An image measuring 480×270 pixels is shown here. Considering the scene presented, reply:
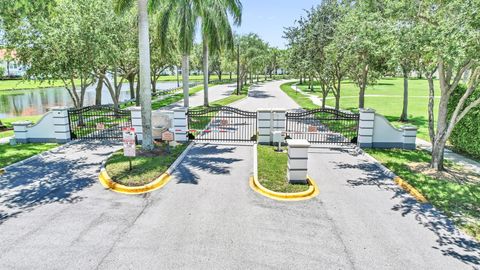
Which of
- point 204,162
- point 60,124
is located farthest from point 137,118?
point 204,162

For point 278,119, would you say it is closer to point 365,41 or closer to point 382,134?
point 382,134

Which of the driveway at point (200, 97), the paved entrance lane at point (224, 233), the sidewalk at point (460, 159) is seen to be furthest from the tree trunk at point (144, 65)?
the driveway at point (200, 97)

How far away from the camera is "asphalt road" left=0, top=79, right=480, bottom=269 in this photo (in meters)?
6.22

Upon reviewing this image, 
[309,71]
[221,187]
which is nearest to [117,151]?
[221,187]

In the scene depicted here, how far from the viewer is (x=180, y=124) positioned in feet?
51.3

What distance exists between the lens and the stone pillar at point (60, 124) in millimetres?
15672

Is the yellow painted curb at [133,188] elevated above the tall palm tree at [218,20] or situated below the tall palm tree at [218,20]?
below

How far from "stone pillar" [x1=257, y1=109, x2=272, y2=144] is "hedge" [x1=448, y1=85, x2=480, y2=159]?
847 cm

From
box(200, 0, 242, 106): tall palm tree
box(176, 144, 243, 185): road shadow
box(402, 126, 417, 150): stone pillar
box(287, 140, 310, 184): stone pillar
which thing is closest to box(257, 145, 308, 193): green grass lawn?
box(287, 140, 310, 184): stone pillar

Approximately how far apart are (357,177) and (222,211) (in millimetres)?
5421

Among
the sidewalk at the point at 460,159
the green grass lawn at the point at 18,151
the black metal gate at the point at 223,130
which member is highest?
the black metal gate at the point at 223,130

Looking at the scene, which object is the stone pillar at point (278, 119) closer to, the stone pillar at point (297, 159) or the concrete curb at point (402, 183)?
the concrete curb at point (402, 183)

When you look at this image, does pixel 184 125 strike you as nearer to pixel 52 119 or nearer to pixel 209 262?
pixel 52 119

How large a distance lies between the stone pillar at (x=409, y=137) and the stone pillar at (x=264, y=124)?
249 inches
